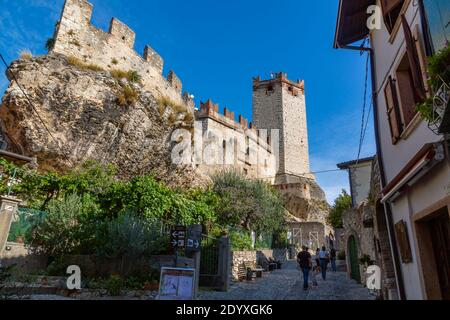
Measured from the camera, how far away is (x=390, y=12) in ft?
21.2

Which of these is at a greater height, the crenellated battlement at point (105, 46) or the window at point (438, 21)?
the crenellated battlement at point (105, 46)

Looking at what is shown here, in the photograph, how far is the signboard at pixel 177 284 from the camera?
5.26 meters

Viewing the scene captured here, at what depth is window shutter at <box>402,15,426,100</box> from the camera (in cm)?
463

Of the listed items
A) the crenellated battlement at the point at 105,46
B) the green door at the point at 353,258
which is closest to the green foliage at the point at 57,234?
the green door at the point at 353,258

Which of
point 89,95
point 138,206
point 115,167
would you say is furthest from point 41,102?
point 138,206

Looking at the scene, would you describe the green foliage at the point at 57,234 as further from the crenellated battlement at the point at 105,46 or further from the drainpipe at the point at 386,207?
the crenellated battlement at the point at 105,46

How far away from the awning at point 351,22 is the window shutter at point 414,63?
10.7 feet

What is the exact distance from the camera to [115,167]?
15250 mm

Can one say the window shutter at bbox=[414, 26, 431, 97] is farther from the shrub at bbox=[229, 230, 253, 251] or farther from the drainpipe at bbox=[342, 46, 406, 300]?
the shrub at bbox=[229, 230, 253, 251]

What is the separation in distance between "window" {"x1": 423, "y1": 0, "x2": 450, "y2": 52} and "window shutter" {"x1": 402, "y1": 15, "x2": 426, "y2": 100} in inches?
19.5

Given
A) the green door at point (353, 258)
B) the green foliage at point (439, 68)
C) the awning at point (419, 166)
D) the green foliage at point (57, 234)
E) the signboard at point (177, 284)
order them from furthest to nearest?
1. the green door at point (353, 258)
2. the green foliage at point (57, 234)
3. the signboard at point (177, 284)
4. the awning at point (419, 166)
5. the green foliage at point (439, 68)

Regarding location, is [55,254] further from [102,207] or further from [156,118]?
[156,118]

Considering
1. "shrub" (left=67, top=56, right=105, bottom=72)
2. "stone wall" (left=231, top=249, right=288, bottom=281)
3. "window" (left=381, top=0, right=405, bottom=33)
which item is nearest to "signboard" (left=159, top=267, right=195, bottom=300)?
"window" (left=381, top=0, right=405, bottom=33)
